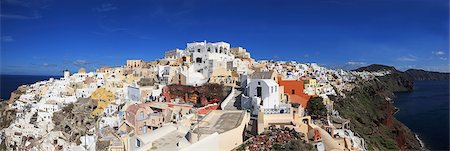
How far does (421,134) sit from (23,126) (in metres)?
27.8

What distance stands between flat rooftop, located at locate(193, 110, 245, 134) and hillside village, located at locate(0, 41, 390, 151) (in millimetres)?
35

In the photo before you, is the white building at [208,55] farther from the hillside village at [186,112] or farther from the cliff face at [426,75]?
the cliff face at [426,75]

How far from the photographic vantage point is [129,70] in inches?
1048

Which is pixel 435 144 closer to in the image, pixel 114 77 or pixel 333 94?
pixel 333 94

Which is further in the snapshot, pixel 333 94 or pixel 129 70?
pixel 129 70

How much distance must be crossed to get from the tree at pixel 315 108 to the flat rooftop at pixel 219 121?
3869mm

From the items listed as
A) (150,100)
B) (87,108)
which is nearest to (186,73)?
(150,100)

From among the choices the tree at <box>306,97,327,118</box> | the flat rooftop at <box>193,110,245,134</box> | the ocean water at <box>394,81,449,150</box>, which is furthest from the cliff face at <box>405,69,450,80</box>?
the flat rooftop at <box>193,110,245,134</box>

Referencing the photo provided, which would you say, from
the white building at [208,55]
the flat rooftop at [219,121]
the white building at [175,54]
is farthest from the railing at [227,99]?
the white building at [175,54]

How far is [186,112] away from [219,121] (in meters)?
2.89

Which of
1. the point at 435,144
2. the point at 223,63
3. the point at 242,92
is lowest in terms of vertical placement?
the point at 435,144

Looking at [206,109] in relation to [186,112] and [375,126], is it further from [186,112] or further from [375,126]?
[375,126]

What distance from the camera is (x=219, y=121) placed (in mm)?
13086

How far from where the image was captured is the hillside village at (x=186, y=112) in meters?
12.0
